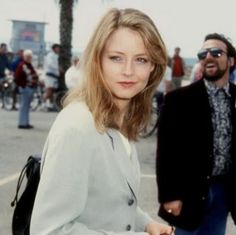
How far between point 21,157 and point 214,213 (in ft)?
Result: 20.7

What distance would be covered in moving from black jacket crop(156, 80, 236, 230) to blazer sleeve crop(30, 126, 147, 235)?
206 centimetres

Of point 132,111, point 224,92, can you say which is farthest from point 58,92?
point 132,111

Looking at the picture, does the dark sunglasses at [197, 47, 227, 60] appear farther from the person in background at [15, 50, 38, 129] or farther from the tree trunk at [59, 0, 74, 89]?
the tree trunk at [59, 0, 74, 89]

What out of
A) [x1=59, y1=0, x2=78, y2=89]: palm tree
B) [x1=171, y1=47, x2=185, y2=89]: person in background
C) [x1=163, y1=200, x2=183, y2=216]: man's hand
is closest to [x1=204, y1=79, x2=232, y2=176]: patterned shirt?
[x1=163, y1=200, x2=183, y2=216]: man's hand

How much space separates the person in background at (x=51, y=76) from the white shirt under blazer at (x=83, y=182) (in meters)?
16.5

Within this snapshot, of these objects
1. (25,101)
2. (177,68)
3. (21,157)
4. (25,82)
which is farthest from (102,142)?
(177,68)

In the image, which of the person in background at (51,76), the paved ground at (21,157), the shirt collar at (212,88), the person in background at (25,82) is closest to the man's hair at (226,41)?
the shirt collar at (212,88)

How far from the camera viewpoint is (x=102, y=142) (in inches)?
76.5

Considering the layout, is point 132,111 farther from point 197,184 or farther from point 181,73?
point 181,73

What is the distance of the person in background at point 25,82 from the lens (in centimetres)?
1345

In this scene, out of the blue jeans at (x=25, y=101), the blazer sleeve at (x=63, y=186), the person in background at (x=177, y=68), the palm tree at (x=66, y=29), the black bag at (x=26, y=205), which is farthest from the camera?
the person in background at (x=177, y=68)

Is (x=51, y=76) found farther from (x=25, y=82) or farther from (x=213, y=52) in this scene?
(x=213, y=52)

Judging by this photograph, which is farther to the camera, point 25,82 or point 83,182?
point 25,82

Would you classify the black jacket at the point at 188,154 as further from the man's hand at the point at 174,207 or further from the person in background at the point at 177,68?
the person in background at the point at 177,68
